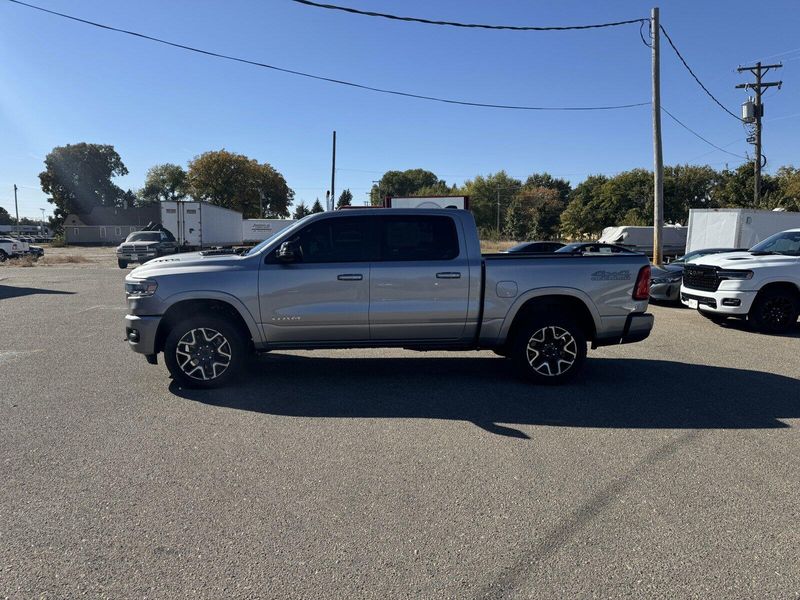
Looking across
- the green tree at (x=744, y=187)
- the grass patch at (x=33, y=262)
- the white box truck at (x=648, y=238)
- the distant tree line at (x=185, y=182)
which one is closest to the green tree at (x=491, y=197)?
the distant tree line at (x=185, y=182)

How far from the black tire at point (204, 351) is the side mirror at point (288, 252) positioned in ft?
3.03

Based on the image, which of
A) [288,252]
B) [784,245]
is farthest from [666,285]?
[288,252]

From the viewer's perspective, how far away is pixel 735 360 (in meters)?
7.72

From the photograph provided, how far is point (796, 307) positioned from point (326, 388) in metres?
8.56

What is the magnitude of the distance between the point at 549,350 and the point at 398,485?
304cm

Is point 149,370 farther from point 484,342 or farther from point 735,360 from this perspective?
point 735,360

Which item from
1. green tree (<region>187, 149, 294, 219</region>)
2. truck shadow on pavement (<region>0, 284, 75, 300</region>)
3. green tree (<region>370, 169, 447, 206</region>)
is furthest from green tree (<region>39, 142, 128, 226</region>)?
truck shadow on pavement (<region>0, 284, 75, 300</region>)

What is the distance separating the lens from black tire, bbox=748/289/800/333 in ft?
31.9

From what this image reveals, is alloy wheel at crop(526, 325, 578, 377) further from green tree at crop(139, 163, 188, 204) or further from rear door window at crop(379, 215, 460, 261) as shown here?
green tree at crop(139, 163, 188, 204)

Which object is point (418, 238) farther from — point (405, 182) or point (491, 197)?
point (405, 182)

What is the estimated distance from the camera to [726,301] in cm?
981

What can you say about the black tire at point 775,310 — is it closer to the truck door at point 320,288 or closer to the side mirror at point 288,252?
the truck door at point 320,288

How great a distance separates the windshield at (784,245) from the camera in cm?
1043

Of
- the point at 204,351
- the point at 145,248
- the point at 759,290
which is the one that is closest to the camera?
the point at 204,351
